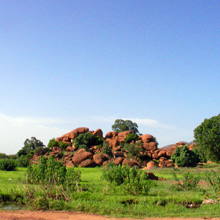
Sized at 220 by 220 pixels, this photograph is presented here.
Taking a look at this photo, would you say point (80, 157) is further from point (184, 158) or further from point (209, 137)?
point (209, 137)

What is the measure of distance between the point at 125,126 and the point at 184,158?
2885 centimetres

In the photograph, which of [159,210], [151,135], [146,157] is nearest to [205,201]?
[159,210]

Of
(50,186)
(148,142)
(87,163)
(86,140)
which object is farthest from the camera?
(86,140)

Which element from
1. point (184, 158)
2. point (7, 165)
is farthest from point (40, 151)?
point (184, 158)

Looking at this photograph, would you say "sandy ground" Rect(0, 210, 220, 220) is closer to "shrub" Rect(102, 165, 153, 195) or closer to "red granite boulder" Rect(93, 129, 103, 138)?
"shrub" Rect(102, 165, 153, 195)

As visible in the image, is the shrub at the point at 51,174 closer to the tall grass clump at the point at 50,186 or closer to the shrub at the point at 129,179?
the tall grass clump at the point at 50,186

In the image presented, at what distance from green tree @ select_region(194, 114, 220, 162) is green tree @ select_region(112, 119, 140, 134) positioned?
30334 mm

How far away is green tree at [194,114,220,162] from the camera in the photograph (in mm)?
33812

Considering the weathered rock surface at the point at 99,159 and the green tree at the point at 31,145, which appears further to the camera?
the green tree at the point at 31,145

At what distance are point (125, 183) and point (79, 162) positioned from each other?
25.8 metres

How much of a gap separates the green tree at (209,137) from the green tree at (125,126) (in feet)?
99.5

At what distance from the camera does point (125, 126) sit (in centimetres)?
6631

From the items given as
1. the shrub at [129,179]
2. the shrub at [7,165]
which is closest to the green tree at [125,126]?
the shrub at [7,165]

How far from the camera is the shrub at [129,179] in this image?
43.5 feet
